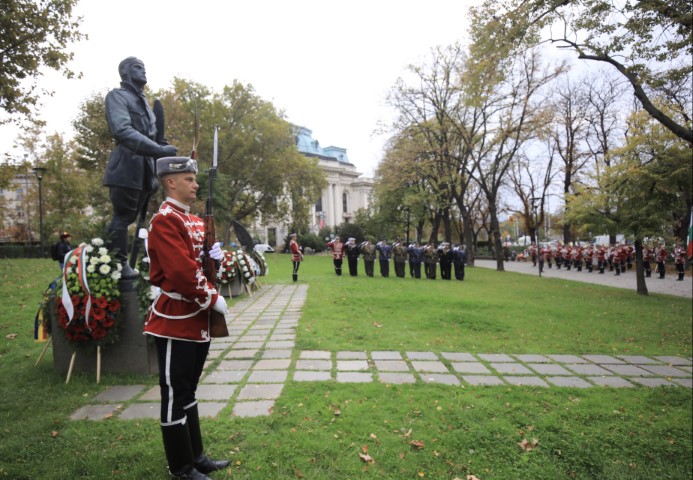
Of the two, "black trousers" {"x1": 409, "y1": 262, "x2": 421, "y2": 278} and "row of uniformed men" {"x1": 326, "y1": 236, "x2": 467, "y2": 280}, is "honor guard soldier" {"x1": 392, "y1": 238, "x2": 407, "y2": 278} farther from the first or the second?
"black trousers" {"x1": 409, "y1": 262, "x2": 421, "y2": 278}

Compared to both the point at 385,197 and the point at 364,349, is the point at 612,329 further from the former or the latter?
the point at 385,197

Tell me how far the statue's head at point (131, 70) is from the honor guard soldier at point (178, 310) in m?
2.79

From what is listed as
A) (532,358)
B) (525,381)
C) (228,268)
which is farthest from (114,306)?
(228,268)

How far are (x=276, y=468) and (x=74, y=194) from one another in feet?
119

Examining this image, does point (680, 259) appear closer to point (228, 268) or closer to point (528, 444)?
point (228, 268)

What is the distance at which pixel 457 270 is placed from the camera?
61.8 feet

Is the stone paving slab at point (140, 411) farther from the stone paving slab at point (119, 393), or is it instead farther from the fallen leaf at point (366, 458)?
the fallen leaf at point (366, 458)

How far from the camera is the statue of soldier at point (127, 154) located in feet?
14.7

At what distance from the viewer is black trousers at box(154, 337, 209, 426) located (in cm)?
262

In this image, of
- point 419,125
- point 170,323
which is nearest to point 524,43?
point 170,323

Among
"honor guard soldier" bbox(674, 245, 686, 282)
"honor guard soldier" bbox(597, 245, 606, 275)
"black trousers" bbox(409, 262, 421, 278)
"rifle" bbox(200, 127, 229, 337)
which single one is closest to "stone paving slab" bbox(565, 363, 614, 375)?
"rifle" bbox(200, 127, 229, 337)

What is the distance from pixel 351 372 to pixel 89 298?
9.93 feet

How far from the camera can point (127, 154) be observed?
4.80m

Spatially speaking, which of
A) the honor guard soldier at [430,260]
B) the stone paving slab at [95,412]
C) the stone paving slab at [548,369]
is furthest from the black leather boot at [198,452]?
the honor guard soldier at [430,260]
